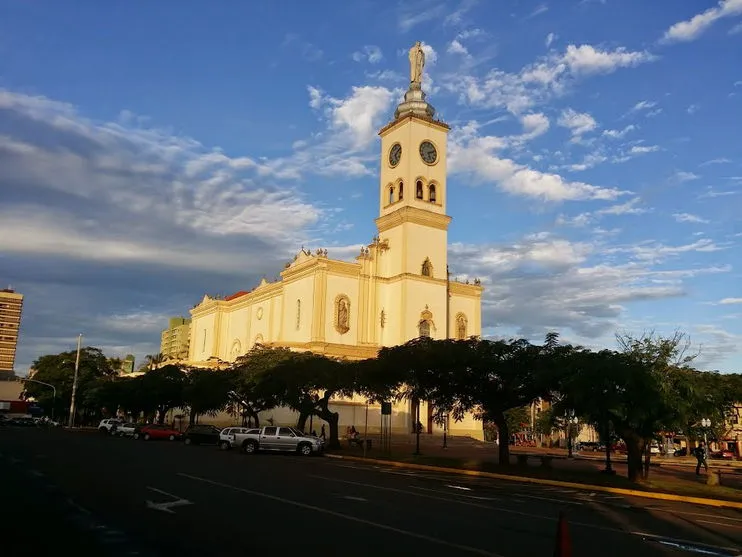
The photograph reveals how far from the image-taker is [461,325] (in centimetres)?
7112

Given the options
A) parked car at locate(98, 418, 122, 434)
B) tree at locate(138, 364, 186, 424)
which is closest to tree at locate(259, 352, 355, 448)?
parked car at locate(98, 418, 122, 434)

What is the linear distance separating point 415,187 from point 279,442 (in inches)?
1440

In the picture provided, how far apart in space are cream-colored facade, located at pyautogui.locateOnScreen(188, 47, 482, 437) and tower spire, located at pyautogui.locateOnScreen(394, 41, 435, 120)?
4.7 inches

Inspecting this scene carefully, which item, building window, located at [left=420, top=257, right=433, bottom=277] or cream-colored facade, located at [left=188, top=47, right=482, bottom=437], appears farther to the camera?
building window, located at [left=420, top=257, right=433, bottom=277]

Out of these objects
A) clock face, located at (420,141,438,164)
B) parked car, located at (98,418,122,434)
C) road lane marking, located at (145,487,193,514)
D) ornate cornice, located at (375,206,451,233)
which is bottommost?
road lane marking, located at (145,487,193,514)

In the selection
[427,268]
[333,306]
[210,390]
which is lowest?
[210,390]

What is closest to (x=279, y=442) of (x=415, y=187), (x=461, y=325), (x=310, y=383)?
(x=310, y=383)

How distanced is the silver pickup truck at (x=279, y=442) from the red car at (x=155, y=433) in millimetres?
17803

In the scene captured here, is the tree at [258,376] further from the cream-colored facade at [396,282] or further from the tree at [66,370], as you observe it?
the tree at [66,370]

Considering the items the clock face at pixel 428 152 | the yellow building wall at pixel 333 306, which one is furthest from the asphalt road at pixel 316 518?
the clock face at pixel 428 152

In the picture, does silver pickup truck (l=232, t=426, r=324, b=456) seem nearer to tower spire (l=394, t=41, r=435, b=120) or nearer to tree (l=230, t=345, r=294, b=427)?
tree (l=230, t=345, r=294, b=427)

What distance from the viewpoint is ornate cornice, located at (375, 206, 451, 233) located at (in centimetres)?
6606

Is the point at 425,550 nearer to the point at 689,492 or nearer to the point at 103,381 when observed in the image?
the point at 689,492

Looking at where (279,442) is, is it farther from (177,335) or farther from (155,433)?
(177,335)
